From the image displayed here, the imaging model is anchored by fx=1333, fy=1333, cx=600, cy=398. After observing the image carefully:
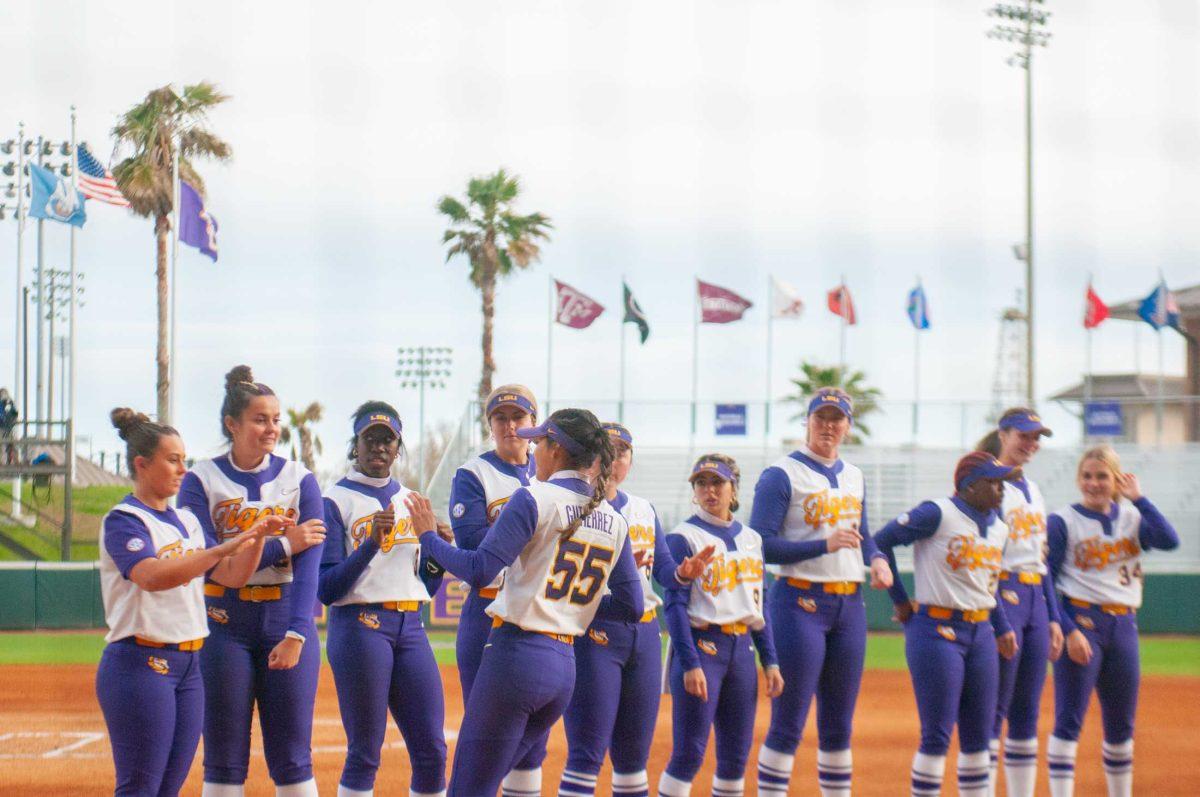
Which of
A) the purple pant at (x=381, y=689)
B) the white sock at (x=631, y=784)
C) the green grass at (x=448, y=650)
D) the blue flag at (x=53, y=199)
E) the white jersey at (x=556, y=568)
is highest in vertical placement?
the blue flag at (x=53, y=199)

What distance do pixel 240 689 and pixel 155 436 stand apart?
3.18ft

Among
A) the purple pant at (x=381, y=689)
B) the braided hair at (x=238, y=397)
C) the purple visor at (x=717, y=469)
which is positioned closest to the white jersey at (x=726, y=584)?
the purple visor at (x=717, y=469)

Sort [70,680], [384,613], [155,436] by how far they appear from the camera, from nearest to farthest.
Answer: [155,436] → [384,613] → [70,680]

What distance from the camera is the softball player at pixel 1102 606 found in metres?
6.22

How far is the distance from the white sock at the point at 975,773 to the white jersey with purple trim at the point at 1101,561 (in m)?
1.08

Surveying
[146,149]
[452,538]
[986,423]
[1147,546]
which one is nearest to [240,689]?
[452,538]

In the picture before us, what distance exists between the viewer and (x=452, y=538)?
4824 millimetres

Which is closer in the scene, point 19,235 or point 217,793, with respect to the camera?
point 217,793

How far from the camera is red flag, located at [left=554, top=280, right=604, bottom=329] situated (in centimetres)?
2423

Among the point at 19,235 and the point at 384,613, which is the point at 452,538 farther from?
the point at 19,235

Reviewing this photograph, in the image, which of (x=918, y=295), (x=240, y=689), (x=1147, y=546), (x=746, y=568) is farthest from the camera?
(x=918, y=295)

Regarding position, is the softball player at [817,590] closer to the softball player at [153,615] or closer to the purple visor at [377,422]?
the purple visor at [377,422]

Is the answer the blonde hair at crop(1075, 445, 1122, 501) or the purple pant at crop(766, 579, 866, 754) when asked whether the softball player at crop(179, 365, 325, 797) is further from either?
the blonde hair at crop(1075, 445, 1122, 501)

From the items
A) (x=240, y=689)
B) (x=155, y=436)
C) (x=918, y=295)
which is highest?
(x=918, y=295)
